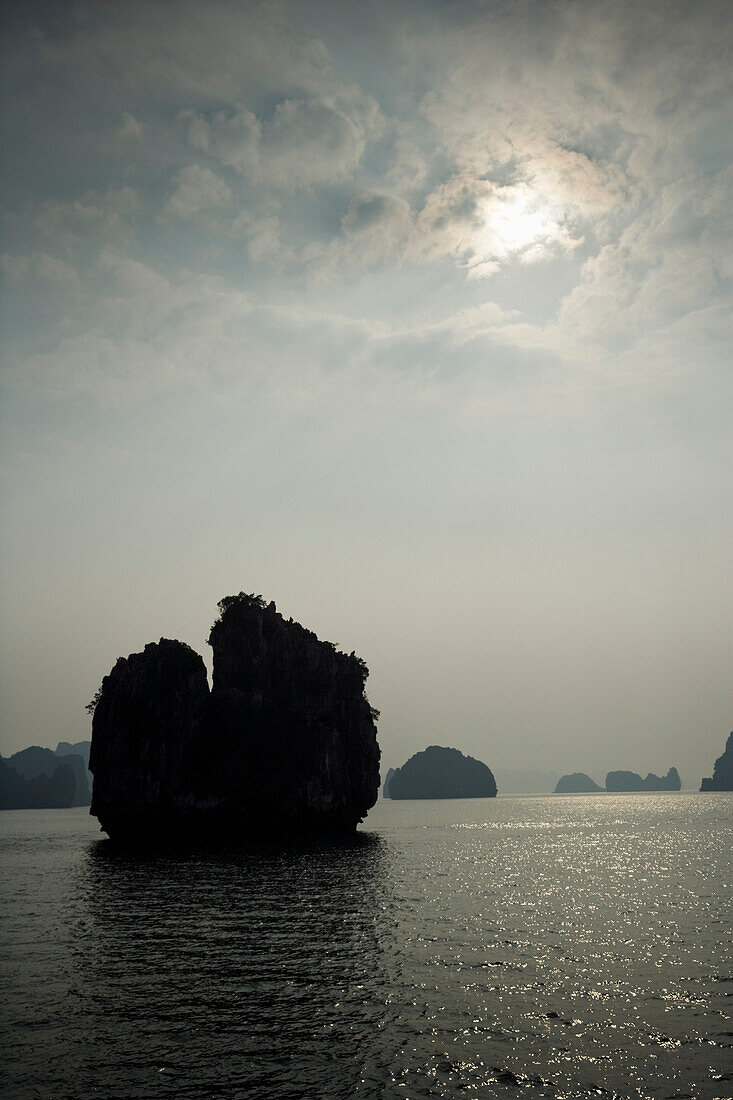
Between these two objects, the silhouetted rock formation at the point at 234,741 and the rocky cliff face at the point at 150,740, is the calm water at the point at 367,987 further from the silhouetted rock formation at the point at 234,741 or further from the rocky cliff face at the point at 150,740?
the silhouetted rock formation at the point at 234,741

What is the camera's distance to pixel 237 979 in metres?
28.5

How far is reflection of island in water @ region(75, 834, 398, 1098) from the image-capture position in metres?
20.2

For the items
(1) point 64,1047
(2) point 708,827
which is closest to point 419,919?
(1) point 64,1047

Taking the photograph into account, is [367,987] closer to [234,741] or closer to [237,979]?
[237,979]

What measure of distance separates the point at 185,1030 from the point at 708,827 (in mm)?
119929

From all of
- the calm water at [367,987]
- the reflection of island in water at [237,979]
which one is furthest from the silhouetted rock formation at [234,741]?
the reflection of island in water at [237,979]

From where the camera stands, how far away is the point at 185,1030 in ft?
74.9

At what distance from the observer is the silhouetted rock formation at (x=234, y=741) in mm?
99875

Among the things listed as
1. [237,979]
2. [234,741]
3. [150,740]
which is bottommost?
[237,979]

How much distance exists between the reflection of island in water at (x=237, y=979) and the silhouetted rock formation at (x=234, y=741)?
4425 centimetres

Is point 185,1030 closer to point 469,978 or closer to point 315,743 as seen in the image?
point 469,978

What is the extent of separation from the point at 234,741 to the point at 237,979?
77317 mm

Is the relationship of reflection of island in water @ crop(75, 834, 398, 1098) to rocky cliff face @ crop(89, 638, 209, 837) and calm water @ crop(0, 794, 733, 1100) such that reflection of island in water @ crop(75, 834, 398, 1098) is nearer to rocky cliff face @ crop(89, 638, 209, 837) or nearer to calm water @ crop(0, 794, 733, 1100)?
calm water @ crop(0, 794, 733, 1100)

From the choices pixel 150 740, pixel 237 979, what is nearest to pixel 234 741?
pixel 150 740
